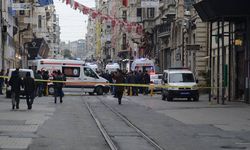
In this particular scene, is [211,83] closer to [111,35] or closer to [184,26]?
[184,26]

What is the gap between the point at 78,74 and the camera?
166 feet

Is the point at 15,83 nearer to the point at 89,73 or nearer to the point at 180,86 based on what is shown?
the point at 180,86

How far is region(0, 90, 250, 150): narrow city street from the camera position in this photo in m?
16.5

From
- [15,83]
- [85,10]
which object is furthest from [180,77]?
[15,83]

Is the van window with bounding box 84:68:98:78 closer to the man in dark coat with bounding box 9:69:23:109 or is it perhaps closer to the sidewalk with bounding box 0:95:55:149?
the man in dark coat with bounding box 9:69:23:109

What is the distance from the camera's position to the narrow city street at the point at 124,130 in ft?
54.0

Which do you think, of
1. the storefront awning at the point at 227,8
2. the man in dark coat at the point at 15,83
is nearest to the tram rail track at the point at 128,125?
the man in dark coat at the point at 15,83

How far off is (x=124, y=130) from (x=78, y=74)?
98.9 ft

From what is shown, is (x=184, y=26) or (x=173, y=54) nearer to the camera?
(x=184, y=26)

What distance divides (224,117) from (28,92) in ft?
28.5

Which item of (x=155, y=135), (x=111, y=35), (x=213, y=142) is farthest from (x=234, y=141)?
(x=111, y=35)

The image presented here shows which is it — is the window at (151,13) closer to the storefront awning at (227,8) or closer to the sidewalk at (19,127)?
the storefront awning at (227,8)

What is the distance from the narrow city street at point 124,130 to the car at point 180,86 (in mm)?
12073

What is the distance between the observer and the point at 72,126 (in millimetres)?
21406
